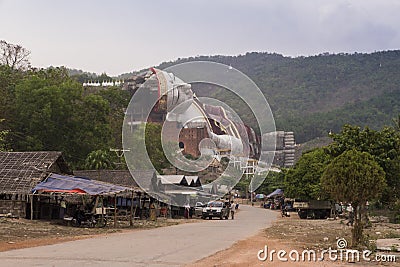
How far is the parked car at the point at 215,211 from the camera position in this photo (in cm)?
4120

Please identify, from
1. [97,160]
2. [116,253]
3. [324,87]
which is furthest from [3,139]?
[324,87]

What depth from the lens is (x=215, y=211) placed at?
41312mm

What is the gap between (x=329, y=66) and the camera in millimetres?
179000

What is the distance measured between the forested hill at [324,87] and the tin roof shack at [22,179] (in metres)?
103

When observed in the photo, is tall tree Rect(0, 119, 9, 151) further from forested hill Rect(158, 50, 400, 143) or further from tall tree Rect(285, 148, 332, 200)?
forested hill Rect(158, 50, 400, 143)

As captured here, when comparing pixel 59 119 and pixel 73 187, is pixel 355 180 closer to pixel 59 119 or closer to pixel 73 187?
pixel 73 187

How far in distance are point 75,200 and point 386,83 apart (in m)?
141

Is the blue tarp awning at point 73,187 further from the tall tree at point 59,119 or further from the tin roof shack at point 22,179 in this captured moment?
the tall tree at point 59,119

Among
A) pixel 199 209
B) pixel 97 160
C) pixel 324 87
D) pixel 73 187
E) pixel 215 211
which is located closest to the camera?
pixel 73 187

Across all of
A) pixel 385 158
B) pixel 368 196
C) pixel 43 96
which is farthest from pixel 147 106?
pixel 368 196

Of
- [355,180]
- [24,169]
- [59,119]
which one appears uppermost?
[59,119]

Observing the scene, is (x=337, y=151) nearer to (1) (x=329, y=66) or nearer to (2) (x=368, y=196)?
(2) (x=368, y=196)

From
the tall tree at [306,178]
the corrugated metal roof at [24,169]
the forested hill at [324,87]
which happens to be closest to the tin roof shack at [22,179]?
the corrugated metal roof at [24,169]

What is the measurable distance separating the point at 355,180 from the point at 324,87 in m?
157
